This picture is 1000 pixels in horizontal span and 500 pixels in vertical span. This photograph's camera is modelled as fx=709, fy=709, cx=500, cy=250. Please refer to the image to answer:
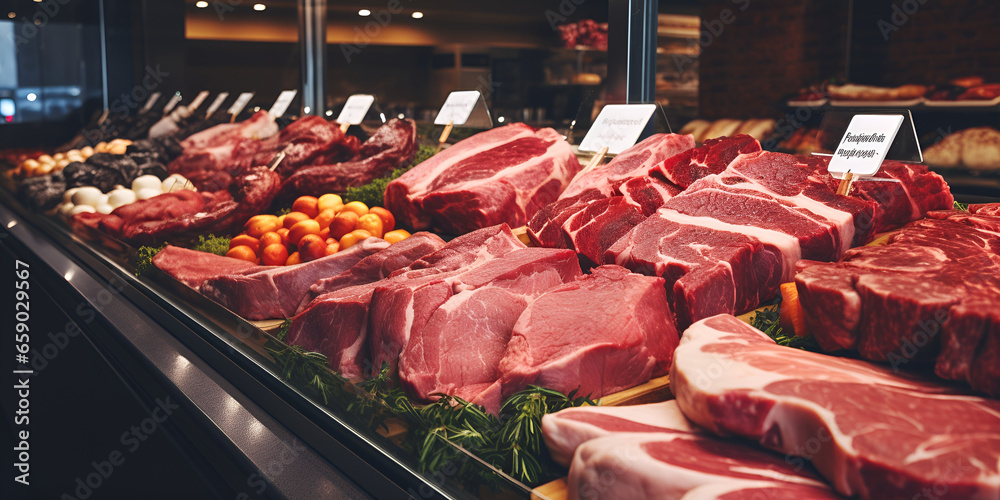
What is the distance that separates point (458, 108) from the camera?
10.7 feet

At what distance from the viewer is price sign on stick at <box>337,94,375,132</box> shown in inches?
149

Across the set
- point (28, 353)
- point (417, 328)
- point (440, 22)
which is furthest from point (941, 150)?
point (440, 22)

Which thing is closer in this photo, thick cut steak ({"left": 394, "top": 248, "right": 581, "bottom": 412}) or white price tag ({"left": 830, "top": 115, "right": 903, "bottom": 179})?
thick cut steak ({"left": 394, "top": 248, "right": 581, "bottom": 412})

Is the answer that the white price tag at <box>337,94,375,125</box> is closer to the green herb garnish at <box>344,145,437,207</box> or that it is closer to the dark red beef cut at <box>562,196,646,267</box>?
the green herb garnish at <box>344,145,437,207</box>

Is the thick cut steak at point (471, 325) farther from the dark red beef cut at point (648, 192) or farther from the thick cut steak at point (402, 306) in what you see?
the dark red beef cut at point (648, 192)

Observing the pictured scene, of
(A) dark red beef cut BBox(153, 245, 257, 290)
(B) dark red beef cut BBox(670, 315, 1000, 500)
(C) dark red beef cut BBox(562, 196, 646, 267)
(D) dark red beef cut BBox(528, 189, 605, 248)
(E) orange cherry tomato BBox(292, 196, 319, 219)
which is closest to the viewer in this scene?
(B) dark red beef cut BBox(670, 315, 1000, 500)

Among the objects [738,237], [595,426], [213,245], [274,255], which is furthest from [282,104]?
[595,426]

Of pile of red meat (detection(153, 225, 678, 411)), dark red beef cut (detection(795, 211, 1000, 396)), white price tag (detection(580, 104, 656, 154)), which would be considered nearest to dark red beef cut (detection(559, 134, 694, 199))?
white price tag (detection(580, 104, 656, 154))

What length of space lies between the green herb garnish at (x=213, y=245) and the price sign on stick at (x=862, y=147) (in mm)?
2044

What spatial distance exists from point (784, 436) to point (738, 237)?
723 millimetres

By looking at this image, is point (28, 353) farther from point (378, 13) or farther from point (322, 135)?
point (378, 13)

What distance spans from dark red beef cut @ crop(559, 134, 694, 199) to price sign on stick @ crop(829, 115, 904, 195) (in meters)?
0.54

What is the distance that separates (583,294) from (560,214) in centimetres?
63

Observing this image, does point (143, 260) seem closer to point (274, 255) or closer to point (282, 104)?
point (274, 255)
